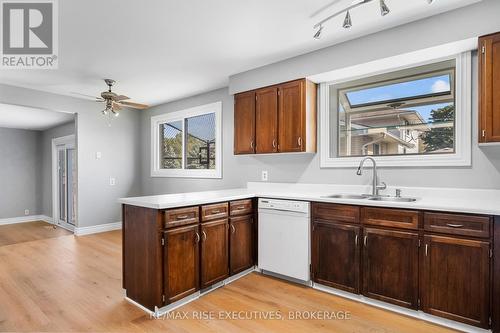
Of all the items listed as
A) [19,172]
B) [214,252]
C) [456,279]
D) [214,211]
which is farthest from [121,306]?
[19,172]

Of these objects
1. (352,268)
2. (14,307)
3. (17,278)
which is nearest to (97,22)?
(14,307)

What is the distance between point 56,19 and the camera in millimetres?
2410

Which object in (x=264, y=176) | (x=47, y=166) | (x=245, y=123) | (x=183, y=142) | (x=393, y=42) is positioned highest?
(x=393, y=42)

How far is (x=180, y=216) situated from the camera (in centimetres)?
243

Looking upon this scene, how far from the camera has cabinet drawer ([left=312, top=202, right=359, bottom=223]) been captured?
252 centimetres

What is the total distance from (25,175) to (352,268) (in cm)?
759

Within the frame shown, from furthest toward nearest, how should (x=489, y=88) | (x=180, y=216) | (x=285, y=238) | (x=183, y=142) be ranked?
1. (x=183, y=142)
2. (x=285, y=238)
3. (x=180, y=216)
4. (x=489, y=88)

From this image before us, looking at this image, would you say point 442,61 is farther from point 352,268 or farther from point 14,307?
point 14,307

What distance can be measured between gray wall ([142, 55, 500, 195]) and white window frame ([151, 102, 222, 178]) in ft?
0.28

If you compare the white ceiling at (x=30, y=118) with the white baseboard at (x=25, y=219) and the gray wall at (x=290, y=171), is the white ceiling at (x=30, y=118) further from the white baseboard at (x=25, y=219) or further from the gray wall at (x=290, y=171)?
the white baseboard at (x=25, y=219)

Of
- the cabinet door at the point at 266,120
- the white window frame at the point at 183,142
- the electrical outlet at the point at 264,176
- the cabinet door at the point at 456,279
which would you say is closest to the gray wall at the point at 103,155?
the white window frame at the point at 183,142

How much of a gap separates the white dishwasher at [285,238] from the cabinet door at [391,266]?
0.57 metres

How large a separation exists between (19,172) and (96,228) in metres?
3.13
